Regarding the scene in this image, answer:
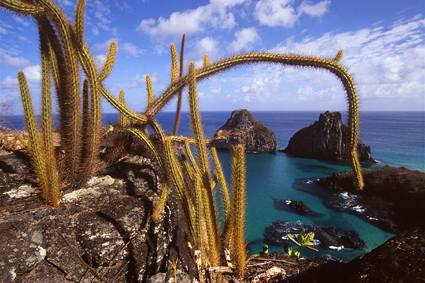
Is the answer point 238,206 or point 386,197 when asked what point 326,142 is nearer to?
point 386,197

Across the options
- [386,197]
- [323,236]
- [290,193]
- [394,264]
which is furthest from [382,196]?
[394,264]

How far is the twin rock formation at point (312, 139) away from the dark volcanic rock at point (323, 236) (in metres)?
7.21

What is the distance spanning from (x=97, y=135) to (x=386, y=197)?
1238 centimetres

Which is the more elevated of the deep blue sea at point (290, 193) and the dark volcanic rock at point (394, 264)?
the dark volcanic rock at point (394, 264)

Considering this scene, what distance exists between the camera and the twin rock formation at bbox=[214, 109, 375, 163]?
48.4 ft

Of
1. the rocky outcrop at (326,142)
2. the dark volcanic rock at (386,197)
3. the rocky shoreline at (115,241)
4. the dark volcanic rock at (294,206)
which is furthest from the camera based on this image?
the rocky outcrop at (326,142)

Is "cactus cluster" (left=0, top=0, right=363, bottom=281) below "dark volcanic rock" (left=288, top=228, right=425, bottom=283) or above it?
above

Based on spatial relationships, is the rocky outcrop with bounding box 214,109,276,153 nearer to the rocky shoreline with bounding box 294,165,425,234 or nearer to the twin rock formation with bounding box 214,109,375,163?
the twin rock formation with bounding box 214,109,375,163

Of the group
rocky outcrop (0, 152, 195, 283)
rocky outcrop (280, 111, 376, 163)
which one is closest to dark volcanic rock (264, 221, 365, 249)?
rocky outcrop (0, 152, 195, 283)

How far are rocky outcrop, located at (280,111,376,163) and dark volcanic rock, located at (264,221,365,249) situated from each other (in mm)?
9297

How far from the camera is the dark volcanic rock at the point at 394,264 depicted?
1.18 metres

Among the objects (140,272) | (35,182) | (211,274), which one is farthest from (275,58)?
(35,182)

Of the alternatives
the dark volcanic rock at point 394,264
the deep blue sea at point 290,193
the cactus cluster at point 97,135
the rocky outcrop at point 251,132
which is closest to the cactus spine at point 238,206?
the cactus cluster at point 97,135

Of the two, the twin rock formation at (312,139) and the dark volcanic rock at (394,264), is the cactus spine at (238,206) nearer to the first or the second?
the dark volcanic rock at (394,264)
